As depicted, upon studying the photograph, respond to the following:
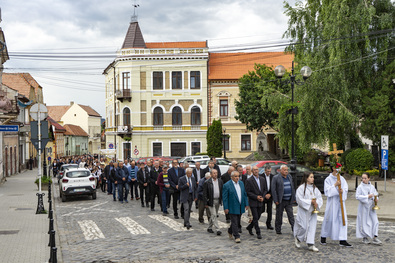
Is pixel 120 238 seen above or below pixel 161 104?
below

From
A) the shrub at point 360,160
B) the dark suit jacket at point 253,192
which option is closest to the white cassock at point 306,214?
the dark suit jacket at point 253,192

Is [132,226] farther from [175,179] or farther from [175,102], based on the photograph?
[175,102]

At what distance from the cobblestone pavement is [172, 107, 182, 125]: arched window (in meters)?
37.1

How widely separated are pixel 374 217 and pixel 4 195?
807 inches

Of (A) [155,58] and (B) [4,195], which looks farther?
(A) [155,58]

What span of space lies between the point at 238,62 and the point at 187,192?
4219 cm

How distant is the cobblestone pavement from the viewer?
9914 millimetres

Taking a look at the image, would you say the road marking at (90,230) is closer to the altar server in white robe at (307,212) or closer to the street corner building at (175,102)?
the altar server in white robe at (307,212)

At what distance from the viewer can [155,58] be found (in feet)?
171

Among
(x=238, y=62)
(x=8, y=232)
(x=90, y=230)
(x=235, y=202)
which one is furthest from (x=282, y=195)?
(x=238, y=62)

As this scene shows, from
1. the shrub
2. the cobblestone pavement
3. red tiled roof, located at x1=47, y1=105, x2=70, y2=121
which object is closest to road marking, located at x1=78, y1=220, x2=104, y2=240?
the cobblestone pavement

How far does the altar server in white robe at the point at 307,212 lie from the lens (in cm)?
1038

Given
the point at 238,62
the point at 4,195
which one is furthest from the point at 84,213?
the point at 238,62

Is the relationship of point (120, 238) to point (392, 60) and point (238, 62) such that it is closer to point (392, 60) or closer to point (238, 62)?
point (392, 60)
